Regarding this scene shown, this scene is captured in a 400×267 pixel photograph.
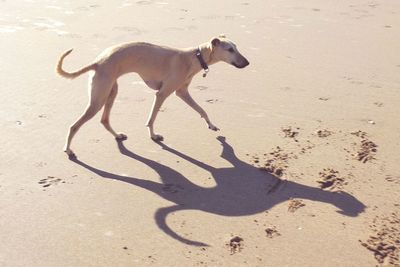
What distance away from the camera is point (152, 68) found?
561 centimetres

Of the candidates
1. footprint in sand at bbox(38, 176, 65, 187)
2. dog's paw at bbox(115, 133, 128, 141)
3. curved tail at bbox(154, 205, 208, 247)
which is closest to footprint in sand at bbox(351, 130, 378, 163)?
curved tail at bbox(154, 205, 208, 247)

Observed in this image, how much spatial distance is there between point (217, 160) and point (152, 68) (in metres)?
1.19

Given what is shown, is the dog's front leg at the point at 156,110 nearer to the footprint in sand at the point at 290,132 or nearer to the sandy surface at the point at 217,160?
the sandy surface at the point at 217,160

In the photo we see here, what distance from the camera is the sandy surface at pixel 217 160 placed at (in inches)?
154

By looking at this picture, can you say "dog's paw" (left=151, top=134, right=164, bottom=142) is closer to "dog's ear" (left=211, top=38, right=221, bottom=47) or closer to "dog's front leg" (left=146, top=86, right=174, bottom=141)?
"dog's front leg" (left=146, top=86, right=174, bottom=141)

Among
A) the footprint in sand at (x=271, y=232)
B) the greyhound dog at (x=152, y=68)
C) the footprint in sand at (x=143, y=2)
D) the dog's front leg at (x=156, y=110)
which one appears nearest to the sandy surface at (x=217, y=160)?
the footprint in sand at (x=271, y=232)

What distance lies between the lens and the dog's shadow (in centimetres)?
442

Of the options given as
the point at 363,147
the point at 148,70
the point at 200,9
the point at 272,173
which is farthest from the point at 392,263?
the point at 200,9

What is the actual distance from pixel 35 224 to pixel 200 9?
7083 millimetres

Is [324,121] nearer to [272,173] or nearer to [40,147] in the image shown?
[272,173]

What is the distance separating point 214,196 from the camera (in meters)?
4.64

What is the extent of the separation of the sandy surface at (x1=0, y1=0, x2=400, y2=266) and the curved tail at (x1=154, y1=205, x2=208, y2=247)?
0.01 m

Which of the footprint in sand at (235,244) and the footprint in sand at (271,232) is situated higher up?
the footprint in sand at (271,232)

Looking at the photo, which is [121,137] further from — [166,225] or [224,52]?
[166,225]
